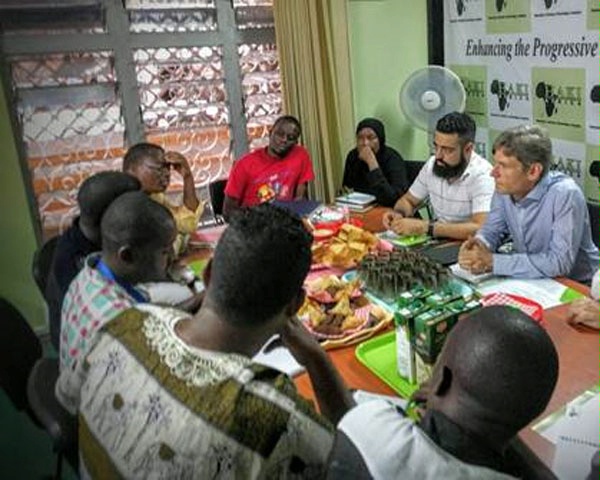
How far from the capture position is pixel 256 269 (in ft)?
3.25

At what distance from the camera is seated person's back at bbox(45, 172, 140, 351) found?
1814mm

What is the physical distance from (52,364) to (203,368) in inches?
30.3

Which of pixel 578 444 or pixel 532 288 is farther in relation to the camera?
pixel 532 288

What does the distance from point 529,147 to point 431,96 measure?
68.8 inches

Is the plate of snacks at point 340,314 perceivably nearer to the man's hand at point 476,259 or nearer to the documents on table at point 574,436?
the man's hand at point 476,259

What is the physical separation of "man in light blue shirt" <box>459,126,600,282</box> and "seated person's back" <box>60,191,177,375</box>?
3.80ft

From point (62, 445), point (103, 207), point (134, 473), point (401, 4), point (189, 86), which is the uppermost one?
point (401, 4)

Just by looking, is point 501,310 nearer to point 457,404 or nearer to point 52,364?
point 457,404

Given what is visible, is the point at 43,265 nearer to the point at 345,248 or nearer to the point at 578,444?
the point at 345,248

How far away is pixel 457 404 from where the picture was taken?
861 millimetres

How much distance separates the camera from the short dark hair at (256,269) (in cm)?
99

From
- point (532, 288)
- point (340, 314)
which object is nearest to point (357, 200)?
point (532, 288)

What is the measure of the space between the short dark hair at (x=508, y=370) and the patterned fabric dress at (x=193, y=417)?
0.85ft

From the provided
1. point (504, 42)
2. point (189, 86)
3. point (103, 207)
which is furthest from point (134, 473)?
point (504, 42)
